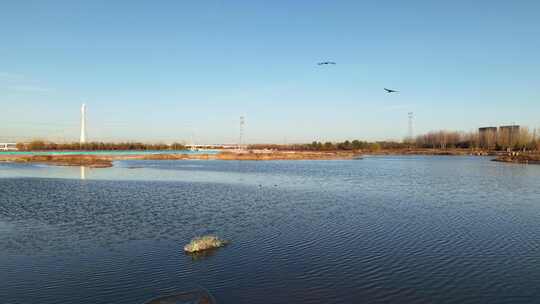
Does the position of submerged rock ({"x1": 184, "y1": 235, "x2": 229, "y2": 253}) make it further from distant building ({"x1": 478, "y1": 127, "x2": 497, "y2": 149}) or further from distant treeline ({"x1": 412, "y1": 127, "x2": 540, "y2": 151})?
distant building ({"x1": 478, "y1": 127, "x2": 497, "y2": 149})

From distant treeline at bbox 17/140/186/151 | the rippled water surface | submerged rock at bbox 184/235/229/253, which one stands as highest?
distant treeline at bbox 17/140/186/151

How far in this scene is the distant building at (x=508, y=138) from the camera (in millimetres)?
112625

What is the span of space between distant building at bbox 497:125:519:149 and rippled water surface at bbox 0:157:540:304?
105 m

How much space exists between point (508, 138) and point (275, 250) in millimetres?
127534

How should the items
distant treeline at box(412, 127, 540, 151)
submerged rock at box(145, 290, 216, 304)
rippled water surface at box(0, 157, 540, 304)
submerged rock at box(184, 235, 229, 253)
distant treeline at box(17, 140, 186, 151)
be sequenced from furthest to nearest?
distant treeline at box(17, 140, 186, 151) → distant treeline at box(412, 127, 540, 151) → submerged rock at box(184, 235, 229, 253) → rippled water surface at box(0, 157, 540, 304) → submerged rock at box(145, 290, 216, 304)

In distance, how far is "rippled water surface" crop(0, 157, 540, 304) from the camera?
28.3 ft

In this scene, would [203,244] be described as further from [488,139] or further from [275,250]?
[488,139]

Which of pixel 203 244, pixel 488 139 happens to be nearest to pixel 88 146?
pixel 488 139

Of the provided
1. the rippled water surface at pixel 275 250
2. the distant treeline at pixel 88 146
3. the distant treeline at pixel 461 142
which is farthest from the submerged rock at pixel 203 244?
the distant treeline at pixel 88 146

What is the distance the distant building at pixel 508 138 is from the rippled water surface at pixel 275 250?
10531 cm

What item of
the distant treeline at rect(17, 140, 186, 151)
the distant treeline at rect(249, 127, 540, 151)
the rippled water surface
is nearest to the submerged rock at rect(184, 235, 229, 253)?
the rippled water surface

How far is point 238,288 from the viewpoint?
28.7 ft

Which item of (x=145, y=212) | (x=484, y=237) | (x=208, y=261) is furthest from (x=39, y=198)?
(x=484, y=237)

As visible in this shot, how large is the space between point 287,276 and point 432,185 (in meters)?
25.1
